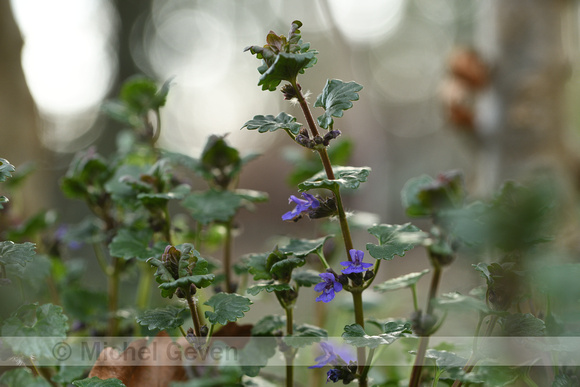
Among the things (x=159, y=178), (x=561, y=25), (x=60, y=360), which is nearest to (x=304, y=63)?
(x=159, y=178)

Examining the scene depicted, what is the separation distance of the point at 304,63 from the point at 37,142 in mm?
1088

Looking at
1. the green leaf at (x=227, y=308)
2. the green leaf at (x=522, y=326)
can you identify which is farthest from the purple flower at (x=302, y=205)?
the green leaf at (x=522, y=326)

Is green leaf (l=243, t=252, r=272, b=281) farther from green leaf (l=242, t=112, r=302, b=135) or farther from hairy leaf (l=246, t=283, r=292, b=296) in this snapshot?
green leaf (l=242, t=112, r=302, b=135)

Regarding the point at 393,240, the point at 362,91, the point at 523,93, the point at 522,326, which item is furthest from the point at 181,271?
the point at 362,91

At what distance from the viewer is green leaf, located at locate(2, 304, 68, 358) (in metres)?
0.47

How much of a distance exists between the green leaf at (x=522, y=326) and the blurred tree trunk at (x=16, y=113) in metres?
1.14

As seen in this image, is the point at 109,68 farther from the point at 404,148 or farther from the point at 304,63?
the point at 304,63

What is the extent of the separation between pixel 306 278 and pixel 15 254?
330 millimetres

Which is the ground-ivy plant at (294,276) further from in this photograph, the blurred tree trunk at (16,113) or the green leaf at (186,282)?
the blurred tree trunk at (16,113)

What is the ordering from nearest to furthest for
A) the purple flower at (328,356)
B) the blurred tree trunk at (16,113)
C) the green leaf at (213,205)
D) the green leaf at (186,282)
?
the green leaf at (186,282), the purple flower at (328,356), the green leaf at (213,205), the blurred tree trunk at (16,113)

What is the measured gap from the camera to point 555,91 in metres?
1.29

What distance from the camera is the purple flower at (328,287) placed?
51 centimetres

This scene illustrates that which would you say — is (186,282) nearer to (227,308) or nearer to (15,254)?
(227,308)

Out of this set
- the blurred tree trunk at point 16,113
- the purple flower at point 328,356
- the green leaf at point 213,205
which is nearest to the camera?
the purple flower at point 328,356
